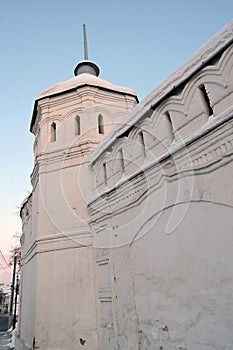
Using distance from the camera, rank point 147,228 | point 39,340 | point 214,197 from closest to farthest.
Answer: point 214,197
point 147,228
point 39,340

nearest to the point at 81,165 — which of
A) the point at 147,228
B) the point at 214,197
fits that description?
the point at 147,228

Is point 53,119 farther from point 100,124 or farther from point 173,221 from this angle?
point 173,221

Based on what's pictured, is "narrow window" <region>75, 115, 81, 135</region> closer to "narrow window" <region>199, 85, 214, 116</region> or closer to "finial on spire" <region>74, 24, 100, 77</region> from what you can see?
"finial on spire" <region>74, 24, 100, 77</region>

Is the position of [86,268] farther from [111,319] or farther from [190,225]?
[190,225]

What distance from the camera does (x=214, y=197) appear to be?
368 cm

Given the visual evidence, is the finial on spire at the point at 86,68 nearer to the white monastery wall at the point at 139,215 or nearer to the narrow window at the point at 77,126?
the white monastery wall at the point at 139,215

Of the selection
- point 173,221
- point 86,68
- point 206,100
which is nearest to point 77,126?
point 86,68

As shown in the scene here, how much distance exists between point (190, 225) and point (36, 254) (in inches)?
171

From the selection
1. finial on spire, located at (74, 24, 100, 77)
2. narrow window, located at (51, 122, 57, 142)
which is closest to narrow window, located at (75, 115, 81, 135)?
narrow window, located at (51, 122, 57, 142)

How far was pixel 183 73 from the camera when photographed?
4426mm

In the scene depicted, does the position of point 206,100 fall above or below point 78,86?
below

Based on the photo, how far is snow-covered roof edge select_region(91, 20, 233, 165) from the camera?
3.88 m

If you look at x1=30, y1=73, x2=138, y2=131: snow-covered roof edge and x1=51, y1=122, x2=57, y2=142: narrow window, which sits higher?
x1=30, y1=73, x2=138, y2=131: snow-covered roof edge

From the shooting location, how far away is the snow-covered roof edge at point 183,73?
3.88 metres
